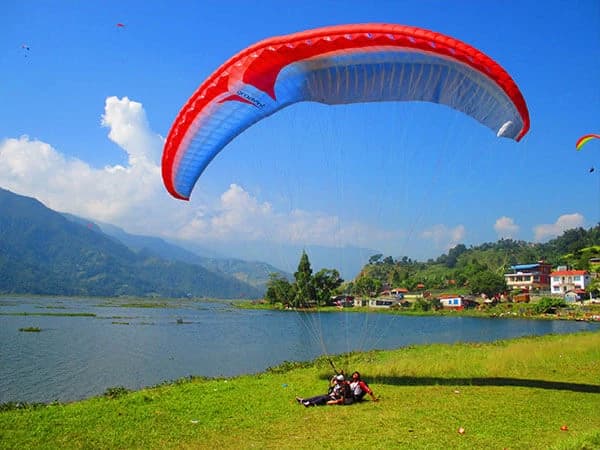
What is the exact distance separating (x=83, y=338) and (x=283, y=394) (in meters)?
21.3

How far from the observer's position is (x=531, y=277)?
8875 centimetres

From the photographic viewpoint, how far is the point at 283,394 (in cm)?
980

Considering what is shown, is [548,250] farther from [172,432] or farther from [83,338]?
[172,432]

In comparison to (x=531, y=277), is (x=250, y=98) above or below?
above

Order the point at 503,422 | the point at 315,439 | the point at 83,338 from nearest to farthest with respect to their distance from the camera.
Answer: the point at 315,439 → the point at 503,422 → the point at 83,338

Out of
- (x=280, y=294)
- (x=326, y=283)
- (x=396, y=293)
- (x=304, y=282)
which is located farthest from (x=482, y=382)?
(x=396, y=293)

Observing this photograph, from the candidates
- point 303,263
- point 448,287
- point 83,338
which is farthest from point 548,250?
point 83,338

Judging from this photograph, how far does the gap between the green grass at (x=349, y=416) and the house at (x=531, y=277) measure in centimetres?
8390

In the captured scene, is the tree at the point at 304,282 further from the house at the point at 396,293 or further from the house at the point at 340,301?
the house at the point at 396,293

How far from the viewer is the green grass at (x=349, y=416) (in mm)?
6371

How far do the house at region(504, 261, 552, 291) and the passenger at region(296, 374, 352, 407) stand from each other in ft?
285

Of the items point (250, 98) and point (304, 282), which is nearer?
point (250, 98)

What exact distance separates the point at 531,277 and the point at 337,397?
299ft

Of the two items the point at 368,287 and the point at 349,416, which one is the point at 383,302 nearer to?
the point at 368,287
